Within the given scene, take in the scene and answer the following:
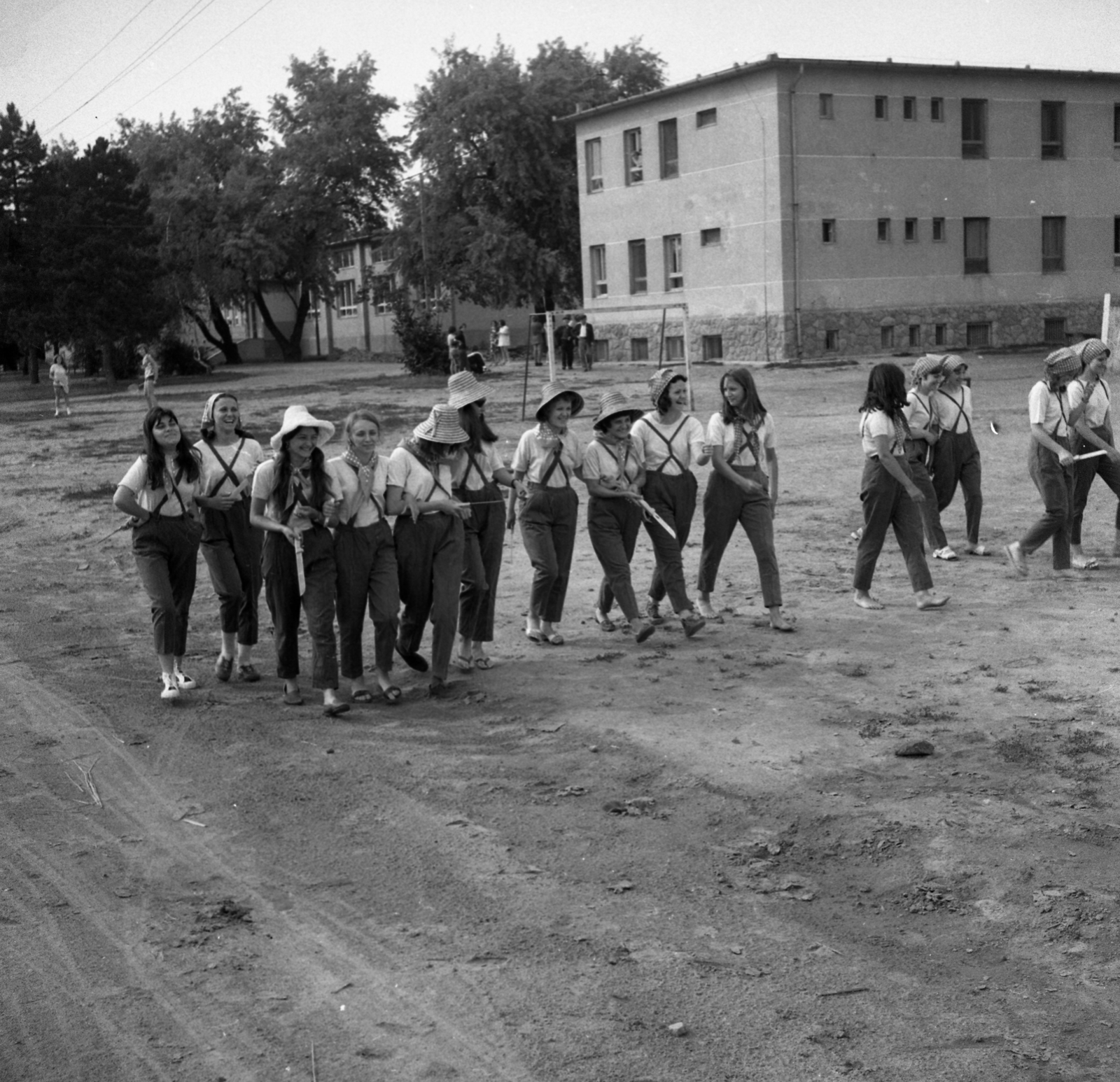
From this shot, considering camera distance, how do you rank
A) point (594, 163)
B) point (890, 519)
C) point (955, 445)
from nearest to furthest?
1. point (890, 519)
2. point (955, 445)
3. point (594, 163)

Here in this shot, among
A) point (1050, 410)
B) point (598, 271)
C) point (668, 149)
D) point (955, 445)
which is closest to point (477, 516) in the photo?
point (1050, 410)

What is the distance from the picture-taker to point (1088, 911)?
18.1 feet

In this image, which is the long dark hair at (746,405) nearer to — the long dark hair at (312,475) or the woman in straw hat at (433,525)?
the woman in straw hat at (433,525)

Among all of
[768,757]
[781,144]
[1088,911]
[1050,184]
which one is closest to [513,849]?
[768,757]

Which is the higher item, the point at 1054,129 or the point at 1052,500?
the point at 1054,129

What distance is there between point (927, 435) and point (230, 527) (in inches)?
248

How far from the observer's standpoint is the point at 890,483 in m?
10.8

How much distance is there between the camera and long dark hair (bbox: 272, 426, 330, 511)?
332 inches

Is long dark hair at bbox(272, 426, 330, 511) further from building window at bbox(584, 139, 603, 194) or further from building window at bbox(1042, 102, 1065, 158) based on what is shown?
building window at bbox(584, 139, 603, 194)

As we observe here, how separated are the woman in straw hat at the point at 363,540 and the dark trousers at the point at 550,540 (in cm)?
144

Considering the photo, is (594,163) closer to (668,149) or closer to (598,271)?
(598,271)

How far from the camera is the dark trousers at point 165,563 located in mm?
8984

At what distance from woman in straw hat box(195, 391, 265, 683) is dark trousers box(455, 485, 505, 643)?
1.35 metres

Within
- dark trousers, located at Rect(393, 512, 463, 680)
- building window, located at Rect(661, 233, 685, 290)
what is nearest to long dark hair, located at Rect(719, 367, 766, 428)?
dark trousers, located at Rect(393, 512, 463, 680)
